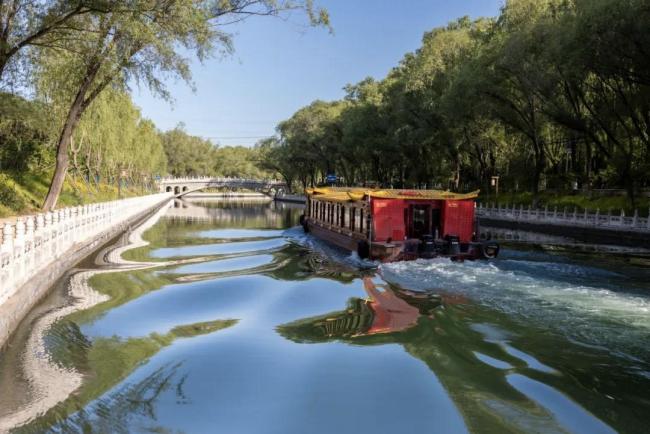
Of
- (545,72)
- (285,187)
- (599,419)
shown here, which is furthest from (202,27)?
(285,187)

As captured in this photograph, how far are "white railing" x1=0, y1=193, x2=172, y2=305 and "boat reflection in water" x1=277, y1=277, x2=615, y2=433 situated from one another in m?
4.73

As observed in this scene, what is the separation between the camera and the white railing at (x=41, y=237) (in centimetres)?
923

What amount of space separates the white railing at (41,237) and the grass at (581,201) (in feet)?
93.2

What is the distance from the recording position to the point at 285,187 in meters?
117

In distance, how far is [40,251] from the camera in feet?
41.0

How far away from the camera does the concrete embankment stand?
901 cm

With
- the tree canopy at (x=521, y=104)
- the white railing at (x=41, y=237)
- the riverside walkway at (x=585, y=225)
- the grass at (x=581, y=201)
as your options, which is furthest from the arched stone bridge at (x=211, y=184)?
the white railing at (x=41, y=237)

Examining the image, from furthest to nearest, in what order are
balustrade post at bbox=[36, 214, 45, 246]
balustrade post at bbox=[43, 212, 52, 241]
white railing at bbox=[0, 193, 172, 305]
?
balustrade post at bbox=[43, 212, 52, 241] < balustrade post at bbox=[36, 214, 45, 246] < white railing at bbox=[0, 193, 172, 305]

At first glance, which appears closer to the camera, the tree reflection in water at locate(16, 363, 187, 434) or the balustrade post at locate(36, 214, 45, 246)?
the tree reflection in water at locate(16, 363, 187, 434)

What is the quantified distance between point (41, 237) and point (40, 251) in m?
0.32

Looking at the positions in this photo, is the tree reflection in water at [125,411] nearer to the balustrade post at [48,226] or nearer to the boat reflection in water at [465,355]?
the boat reflection in water at [465,355]

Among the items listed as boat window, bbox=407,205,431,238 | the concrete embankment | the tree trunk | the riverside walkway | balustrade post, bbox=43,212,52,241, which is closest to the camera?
the concrete embankment

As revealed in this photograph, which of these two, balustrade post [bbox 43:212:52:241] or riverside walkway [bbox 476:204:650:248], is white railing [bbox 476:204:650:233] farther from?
balustrade post [bbox 43:212:52:241]

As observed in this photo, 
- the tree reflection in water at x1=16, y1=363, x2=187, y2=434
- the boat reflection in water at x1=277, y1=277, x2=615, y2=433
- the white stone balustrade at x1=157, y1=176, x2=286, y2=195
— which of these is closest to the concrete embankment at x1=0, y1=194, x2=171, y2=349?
the tree reflection in water at x1=16, y1=363, x2=187, y2=434
